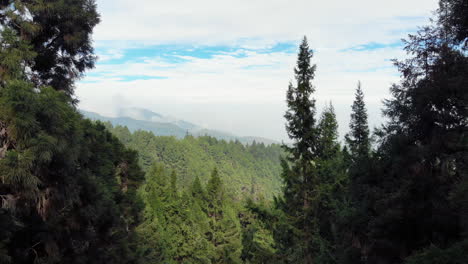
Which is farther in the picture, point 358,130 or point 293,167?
point 358,130

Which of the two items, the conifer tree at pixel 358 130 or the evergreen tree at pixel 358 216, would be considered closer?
the evergreen tree at pixel 358 216

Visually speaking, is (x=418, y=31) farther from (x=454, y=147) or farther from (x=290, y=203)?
(x=290, y=203)

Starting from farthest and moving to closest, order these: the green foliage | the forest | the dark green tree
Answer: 1. the green foliage
2. the dark green tree
3. the forest

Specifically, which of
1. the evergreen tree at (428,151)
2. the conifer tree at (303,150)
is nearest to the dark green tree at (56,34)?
the conifer tree at (303,150)

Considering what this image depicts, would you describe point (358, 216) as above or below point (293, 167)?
below

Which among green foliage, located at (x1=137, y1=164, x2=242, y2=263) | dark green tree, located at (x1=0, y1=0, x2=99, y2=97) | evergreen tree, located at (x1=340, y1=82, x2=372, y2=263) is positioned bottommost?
green foliage, located at (x1=137, y1=164, x2=242, y2=263)

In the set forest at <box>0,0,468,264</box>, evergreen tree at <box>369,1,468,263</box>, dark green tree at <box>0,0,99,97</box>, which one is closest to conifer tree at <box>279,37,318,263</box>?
forest at <box>0,0,468,264</box>

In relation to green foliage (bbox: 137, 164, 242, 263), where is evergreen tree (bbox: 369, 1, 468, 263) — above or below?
above

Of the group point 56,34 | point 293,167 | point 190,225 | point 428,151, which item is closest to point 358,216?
point 293,167

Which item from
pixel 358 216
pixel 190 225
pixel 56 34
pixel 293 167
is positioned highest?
pixel 56 34

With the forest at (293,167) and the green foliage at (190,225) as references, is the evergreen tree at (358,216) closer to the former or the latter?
the forest at (293,167)

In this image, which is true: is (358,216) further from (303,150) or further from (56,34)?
(56,34)

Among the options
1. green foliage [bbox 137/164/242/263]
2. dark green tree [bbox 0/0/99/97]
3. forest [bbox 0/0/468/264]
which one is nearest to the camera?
forest [bbox 0/0/468/264]

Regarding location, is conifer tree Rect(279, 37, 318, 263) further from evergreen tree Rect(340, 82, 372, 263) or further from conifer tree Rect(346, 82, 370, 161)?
conifer tree Rect(346, 82, 370, 161)
